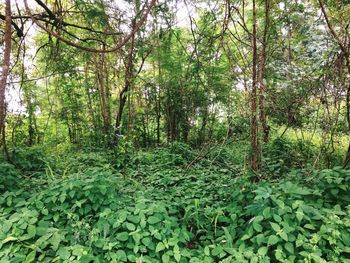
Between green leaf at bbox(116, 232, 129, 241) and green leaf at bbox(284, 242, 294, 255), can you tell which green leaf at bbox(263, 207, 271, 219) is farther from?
green leaf at bbox(116, 232, 129, 241)

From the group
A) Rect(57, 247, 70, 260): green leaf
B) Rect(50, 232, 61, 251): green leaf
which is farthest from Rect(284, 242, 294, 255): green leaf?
Rect(50, 232, 61, 251): green leaf

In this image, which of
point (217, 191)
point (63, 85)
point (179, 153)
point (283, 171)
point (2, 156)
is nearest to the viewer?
point (217, 191)

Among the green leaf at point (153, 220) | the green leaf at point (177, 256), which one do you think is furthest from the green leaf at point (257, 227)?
the green leaf at point (153, 220)

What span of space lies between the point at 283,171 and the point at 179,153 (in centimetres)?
192

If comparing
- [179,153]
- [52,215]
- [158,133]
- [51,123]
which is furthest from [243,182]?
[51,123]

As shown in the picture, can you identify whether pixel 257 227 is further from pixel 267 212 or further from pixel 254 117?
pixel 254 117

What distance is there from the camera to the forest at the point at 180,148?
1950 mm

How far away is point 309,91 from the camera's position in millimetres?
3693

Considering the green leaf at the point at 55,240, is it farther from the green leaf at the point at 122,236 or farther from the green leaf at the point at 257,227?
the green leaf at the point at 257,227

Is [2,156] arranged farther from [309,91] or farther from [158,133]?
[309,91]

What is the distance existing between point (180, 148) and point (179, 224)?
8.61ft

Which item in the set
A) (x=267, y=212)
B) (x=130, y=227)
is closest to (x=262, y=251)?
(x=267, y=212)

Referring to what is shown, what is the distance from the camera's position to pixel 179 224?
7.68 feet

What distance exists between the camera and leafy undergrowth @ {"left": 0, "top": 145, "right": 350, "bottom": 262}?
73.4 inches
